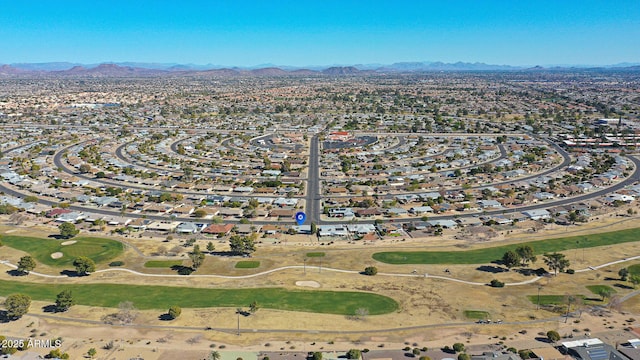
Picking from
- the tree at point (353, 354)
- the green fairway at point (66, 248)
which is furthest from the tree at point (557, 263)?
the green fairway at point (66, 248)

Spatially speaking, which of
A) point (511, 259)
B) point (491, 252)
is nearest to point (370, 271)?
point (511, 259)

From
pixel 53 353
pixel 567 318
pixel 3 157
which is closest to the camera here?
pixel 53 353

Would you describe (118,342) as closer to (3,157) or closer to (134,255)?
(134,255)

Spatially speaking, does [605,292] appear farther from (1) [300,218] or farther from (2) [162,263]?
(2) [162,263]

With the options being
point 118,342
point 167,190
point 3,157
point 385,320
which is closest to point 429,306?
point 385,320

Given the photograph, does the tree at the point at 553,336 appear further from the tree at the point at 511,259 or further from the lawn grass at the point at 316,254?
the lawn grass at the point at 316,254

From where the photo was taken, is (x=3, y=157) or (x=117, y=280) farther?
(x=3, y=157)

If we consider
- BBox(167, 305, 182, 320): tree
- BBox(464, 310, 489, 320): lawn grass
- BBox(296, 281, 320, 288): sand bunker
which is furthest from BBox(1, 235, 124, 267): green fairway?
BBox(464, 310, 489, 320): lawn grass
